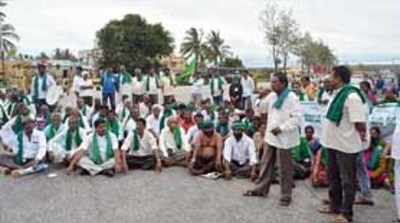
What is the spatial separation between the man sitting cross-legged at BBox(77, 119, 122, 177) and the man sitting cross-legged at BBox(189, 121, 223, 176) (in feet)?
4.63

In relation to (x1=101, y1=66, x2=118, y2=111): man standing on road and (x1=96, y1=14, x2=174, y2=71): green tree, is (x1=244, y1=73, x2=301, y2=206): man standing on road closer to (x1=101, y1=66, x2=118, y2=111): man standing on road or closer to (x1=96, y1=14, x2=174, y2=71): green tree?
(x1=101, y1=66, x2=118, y2=111): man standing on road

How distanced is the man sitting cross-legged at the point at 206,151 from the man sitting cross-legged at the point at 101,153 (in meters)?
1.41

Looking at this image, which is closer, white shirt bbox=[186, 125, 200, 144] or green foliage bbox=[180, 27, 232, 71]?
white shirt bbox=[186, 125, 200, 144]

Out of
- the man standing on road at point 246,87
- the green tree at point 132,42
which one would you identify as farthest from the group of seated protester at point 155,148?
the green tree at point 132,42

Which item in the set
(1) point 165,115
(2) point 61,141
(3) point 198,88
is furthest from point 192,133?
(3) point 198,88

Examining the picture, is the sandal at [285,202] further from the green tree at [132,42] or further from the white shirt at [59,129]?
the green tree at [132,42]

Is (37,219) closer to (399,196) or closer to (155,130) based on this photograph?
(399,196)

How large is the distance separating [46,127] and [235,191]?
194 inches

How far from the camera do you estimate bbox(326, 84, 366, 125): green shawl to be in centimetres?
746

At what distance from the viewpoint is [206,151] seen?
11.6 meters

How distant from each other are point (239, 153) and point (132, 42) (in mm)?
48227

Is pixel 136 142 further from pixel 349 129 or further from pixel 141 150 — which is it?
pixel 349 129

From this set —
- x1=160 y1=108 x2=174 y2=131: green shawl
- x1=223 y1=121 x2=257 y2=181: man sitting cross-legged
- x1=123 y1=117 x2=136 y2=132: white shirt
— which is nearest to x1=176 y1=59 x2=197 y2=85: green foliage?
x1=160 y1=108 x2=174 y2=131: green shawl

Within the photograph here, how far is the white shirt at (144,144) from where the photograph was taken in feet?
40.1
